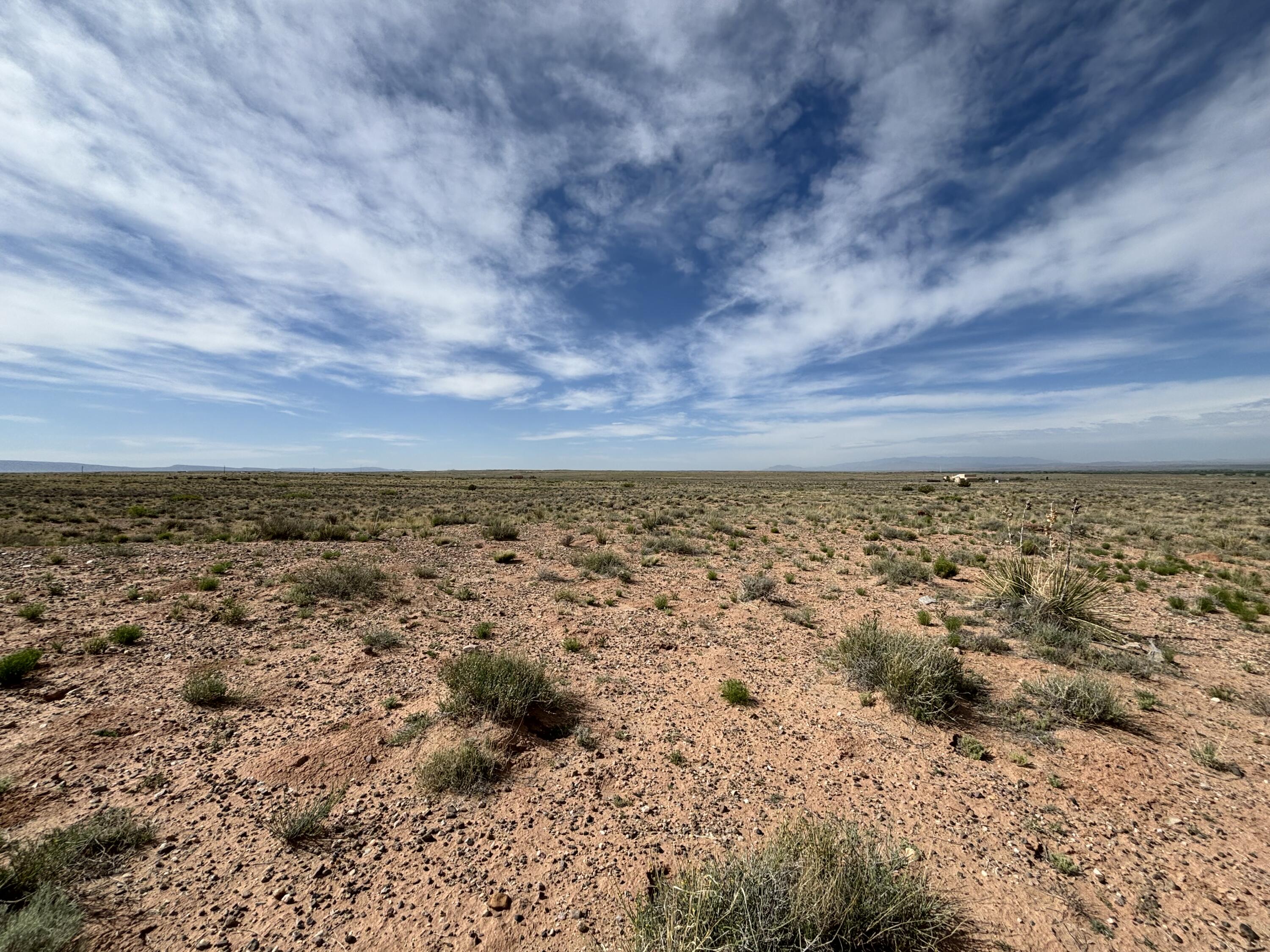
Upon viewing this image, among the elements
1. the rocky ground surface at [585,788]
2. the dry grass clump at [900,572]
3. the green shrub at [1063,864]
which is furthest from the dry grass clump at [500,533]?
the green shrub at [1063,864]

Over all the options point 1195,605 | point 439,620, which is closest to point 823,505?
point 1195,605

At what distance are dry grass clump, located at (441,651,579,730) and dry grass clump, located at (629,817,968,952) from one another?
2568mm

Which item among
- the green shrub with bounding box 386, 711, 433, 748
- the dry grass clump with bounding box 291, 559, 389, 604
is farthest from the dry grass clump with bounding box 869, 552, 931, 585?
the dry grass clump with bounding box 291, 559, 389, 604

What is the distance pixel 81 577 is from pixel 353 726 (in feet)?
31.1

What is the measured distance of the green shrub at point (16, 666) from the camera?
5656 mm

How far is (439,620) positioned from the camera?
865 cm

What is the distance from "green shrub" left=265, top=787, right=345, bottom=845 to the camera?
366 centimetres

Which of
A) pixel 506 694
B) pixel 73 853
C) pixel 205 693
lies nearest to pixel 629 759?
pixel 506 694

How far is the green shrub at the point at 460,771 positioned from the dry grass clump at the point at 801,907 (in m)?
1.86

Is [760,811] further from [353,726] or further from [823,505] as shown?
[823,505]

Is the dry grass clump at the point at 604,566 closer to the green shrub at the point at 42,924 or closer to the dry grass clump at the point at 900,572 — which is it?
the dry grass clump at the point at 900,572

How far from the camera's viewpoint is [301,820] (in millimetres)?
3699

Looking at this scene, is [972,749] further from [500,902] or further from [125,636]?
[125,636]

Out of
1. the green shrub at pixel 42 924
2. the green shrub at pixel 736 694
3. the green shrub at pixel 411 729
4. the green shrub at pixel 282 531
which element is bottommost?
the green shrub at pixel 736 694
